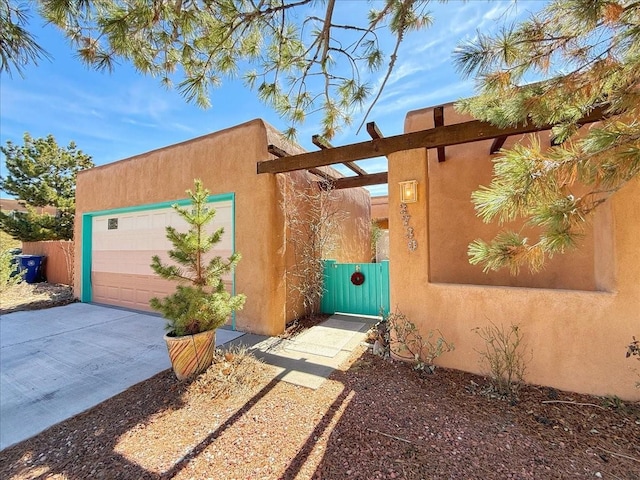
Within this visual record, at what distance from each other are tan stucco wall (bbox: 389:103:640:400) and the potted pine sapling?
266cm

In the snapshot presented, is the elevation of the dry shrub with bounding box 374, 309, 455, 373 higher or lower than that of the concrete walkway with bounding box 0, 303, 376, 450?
higher

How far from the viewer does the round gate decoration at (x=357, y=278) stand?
6.68 m

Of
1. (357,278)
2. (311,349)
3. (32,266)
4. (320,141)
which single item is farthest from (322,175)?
(32,266)

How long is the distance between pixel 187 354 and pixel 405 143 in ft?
14.2

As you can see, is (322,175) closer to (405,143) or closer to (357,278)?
(357,278)

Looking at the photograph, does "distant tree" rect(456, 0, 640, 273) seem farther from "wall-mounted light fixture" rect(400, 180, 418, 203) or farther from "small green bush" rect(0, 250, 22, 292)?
"small green bush" rect(0, 250, 22, 292)

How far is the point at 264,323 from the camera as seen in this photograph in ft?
17.8

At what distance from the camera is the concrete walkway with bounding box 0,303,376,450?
3289mm

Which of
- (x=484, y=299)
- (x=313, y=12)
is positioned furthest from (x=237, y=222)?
(x=484, y=299)

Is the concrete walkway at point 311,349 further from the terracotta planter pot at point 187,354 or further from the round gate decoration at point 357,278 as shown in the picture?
the terracotta planter pot at point 187,354

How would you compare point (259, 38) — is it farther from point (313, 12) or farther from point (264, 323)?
point (264, 323)

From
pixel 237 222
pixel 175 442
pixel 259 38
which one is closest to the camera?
pixel 175 442

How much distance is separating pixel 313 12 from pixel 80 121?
925 cm

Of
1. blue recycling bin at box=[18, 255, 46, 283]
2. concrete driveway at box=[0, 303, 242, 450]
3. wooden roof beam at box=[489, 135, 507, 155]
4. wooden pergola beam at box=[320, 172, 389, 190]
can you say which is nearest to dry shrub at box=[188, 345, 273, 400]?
concrete driveway at box=[0, 303, 242, 450]
